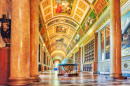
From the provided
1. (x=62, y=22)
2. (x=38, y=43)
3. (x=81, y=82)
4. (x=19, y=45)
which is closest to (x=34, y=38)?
(x=38, y=43)

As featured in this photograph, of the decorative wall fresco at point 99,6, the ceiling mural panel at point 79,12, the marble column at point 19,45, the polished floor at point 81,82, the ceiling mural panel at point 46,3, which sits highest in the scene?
the ceiling mural panel at point 46,3

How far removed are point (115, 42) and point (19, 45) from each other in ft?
19.3

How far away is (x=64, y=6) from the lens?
2078 centimetres

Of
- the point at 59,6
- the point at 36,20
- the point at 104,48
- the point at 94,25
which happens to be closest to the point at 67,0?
the point at 59,6

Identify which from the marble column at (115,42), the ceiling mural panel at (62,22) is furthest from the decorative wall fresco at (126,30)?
the ceiling mural panel at (62,22)

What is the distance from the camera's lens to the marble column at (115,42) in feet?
27.3

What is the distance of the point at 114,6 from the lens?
880cm

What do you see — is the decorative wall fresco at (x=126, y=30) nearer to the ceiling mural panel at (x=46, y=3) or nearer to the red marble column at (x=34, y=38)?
the red marble column at (x=34, y=38)

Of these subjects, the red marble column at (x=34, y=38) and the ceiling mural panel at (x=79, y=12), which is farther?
the ceiling mural panel at (x=79, y=12)

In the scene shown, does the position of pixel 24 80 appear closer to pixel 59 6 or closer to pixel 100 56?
pixel 100 56

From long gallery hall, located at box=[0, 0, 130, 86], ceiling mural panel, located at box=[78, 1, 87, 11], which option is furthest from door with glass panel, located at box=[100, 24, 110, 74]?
ceiling mural panel, located at box=[78, 1, 87, 11]

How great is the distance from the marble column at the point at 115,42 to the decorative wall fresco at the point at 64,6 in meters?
11.2

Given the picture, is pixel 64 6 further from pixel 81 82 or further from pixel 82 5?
pixel 81 82

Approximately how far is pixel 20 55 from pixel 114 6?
21.7 ft
